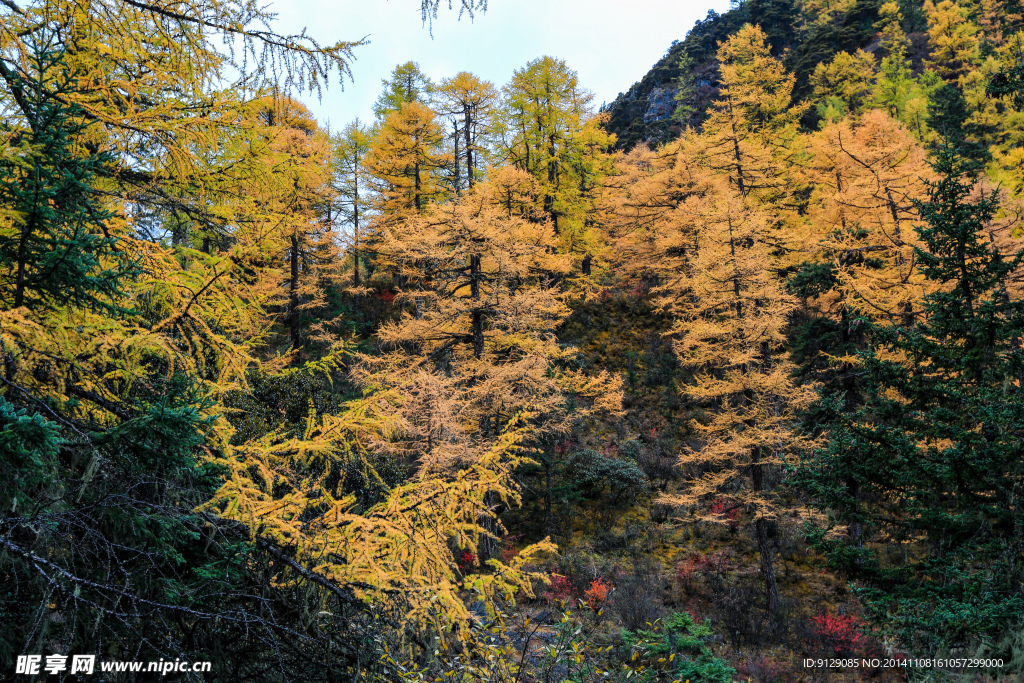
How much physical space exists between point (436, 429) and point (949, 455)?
8.76 meters

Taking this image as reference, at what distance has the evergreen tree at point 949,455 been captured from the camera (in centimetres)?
548

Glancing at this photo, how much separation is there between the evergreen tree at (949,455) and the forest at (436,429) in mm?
47

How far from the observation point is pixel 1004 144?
20484 millimetres

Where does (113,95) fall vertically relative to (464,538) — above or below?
above

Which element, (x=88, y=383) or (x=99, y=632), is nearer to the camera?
(x=99, y=632)

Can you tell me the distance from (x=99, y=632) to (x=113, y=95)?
3.57 m

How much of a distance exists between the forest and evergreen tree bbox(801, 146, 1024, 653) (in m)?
0.05

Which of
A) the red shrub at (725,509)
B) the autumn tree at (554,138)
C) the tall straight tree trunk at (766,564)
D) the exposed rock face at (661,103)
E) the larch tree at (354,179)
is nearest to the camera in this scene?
the tall straight tree trunk at (766,564)

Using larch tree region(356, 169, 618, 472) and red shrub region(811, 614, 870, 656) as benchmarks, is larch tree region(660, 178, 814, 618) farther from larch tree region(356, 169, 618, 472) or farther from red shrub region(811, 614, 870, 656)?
larch tree region(356, 169, 618, 472)

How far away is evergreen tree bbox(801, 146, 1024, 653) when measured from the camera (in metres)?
5.48

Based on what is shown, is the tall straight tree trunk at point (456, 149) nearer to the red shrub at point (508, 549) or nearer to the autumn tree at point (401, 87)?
the autumn tree at point (401, 87)

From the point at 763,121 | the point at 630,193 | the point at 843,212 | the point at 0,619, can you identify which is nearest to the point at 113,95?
the point at 0,619

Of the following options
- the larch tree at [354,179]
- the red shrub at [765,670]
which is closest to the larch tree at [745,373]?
the red shrub at [765,670]

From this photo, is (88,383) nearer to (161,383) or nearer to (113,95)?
(161,383)
